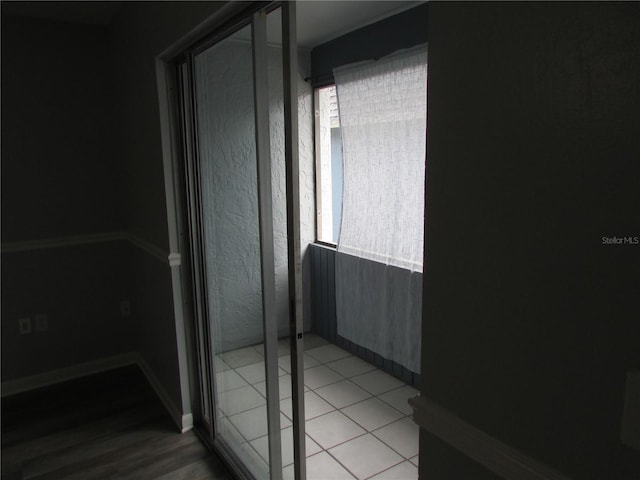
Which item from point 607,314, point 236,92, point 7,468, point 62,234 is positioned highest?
point 236,92

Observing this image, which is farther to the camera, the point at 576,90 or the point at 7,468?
the point at 7,468

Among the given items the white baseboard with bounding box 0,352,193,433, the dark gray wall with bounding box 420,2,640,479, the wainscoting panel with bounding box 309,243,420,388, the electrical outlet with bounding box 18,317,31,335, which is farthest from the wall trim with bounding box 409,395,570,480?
the electrical outlet with bounding box 18,317,31,335

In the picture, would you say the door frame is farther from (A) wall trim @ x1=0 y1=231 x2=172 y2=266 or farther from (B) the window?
(B) the window

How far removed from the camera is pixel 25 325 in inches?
121

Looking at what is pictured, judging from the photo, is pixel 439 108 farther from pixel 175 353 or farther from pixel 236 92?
pixel 175 353

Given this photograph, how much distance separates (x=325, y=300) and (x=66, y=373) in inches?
79.9

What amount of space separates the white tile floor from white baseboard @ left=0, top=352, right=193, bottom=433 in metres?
0.61

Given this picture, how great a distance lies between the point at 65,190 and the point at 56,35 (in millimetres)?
1027

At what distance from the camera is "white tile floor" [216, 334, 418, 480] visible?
6.29ft

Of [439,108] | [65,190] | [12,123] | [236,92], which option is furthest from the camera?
[65,190]

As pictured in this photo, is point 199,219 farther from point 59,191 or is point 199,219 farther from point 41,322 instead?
point 41,322

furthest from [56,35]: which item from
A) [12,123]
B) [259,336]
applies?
[259,336]

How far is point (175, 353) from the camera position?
8.32ft

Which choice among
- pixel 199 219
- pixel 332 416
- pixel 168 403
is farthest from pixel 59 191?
pixel 332 416
